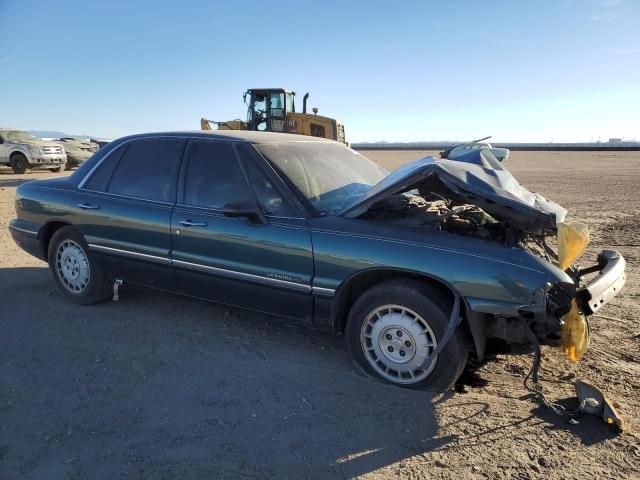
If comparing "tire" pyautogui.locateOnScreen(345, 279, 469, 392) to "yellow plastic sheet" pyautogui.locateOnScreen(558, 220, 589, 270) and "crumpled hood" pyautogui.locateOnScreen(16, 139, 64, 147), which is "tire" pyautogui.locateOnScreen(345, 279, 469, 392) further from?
"crumpled hood" pyautogui.locateOnScreen(16, 139, 64, 147)

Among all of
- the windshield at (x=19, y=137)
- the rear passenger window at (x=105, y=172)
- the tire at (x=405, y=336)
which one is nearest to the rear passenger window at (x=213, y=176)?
the rear passenger window at (x=105, y=172)

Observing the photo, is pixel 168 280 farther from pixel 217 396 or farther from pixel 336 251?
pixel 336 251

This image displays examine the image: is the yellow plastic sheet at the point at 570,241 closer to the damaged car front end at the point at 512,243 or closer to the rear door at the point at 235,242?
the damaged car front end at the point at 512,243

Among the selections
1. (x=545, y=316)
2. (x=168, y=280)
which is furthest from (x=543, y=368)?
(x=168, y=280)

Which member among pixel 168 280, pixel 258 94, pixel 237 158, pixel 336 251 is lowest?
pixel 168 280

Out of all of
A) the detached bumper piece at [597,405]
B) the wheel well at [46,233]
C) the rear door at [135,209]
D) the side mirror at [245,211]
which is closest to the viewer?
the detached bumper piece at [597,405]

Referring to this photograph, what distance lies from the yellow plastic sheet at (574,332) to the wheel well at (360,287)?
0.69 m

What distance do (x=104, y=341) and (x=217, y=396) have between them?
1363 millimetres

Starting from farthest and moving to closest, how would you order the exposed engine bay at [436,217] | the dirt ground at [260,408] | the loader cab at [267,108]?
1. the loader cab at [267,108]
2. the exposed engine bay at [436,217]
3. the dirt ground at [260,408]

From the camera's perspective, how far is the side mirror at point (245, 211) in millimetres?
3463

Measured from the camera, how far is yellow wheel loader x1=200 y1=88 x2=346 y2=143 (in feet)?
59.9

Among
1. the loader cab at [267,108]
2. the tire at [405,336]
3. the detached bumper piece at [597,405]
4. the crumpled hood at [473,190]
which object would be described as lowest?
the detached bumper piece at [597,405]

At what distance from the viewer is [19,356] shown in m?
3.64

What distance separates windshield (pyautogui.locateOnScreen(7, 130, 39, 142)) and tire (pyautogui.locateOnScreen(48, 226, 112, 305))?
17.9 m
